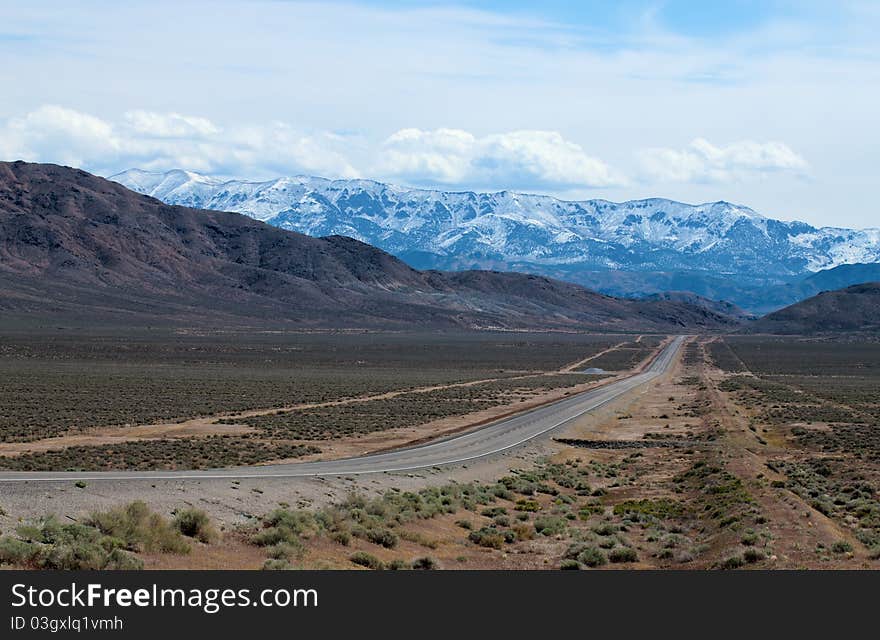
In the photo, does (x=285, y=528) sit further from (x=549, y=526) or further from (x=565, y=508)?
(x=565, y=508)

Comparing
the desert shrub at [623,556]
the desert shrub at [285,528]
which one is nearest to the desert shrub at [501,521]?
the desert shrub at [623,556]

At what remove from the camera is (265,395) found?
2867 inches

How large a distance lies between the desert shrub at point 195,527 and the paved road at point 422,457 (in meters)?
6.68

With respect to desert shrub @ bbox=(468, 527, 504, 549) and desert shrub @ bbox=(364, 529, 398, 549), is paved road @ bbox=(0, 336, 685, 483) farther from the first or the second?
desert shrub @ bbox=(468, 527, 504, 549)

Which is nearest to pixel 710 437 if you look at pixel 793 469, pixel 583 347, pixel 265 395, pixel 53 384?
pixel 793 469

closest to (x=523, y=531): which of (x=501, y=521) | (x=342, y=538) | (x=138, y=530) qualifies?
(x=501, y=521)

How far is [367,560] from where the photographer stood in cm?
2019

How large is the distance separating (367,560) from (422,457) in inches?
809

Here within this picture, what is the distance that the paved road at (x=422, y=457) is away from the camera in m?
28.1

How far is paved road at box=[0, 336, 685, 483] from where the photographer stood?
28.1 metres

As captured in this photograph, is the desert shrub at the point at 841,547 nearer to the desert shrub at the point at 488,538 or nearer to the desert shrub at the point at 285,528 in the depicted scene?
the desert shrub at the point at 488,538

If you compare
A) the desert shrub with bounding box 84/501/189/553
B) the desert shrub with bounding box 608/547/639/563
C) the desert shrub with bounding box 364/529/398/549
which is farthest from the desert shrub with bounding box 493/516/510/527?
the desert shrub with bounding box 84/501/189/553

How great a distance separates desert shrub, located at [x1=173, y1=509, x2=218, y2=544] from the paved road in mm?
6680
